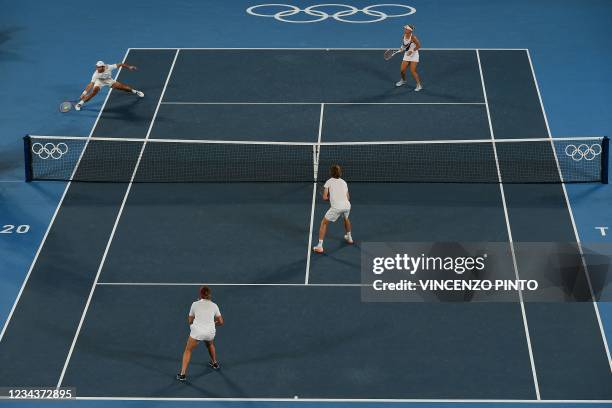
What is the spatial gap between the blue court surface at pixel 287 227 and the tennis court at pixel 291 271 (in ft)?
0.18

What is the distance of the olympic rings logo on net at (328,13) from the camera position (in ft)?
132

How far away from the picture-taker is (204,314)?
22172mm

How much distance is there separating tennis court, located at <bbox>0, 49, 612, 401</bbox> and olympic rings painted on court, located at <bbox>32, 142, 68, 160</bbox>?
29.2 inches

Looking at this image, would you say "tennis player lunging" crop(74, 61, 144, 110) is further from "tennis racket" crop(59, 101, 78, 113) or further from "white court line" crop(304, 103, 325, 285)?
"white court line" crop(304, 103, 325, 285)

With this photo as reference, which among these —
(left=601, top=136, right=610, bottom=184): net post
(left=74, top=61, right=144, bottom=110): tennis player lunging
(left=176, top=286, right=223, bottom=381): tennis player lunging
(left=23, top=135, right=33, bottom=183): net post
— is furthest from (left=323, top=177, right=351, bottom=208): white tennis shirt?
(left=74, top=61, right=144, bottom=110): tennis player lunging

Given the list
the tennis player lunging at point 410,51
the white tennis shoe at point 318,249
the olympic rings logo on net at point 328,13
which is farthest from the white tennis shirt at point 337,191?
the olympic rings logo on net at point 328,13

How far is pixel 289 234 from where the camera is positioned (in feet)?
91.3

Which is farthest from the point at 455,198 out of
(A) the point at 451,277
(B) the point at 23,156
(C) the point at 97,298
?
(B) the point at 23,156

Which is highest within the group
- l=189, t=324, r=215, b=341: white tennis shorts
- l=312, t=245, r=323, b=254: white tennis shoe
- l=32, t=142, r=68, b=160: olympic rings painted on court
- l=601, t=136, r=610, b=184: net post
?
l=189, t=324, r=215, b=341: white tennis shorts

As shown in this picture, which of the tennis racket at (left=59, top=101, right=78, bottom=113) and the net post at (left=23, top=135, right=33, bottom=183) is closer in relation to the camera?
the net post at (left=23, top=135, right=33, bottom=183)

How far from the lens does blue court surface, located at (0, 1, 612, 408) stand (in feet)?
76.5

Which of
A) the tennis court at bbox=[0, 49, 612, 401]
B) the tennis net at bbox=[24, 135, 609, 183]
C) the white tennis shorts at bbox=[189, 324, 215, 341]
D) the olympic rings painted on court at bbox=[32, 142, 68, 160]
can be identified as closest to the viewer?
the white tennis shorts at bbox=[189, 324, 215, 341]

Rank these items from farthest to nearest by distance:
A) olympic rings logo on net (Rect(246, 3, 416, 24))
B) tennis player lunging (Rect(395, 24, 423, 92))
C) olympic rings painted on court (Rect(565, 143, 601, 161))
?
olympic rings logo on net (Rect(246, 3, 416, 24)) → tennis player lunging (Rect(395, 24, 423, 92)) → olympic rings painted on court (Rect(565, 143, 601, 161))

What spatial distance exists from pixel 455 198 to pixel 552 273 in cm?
376
